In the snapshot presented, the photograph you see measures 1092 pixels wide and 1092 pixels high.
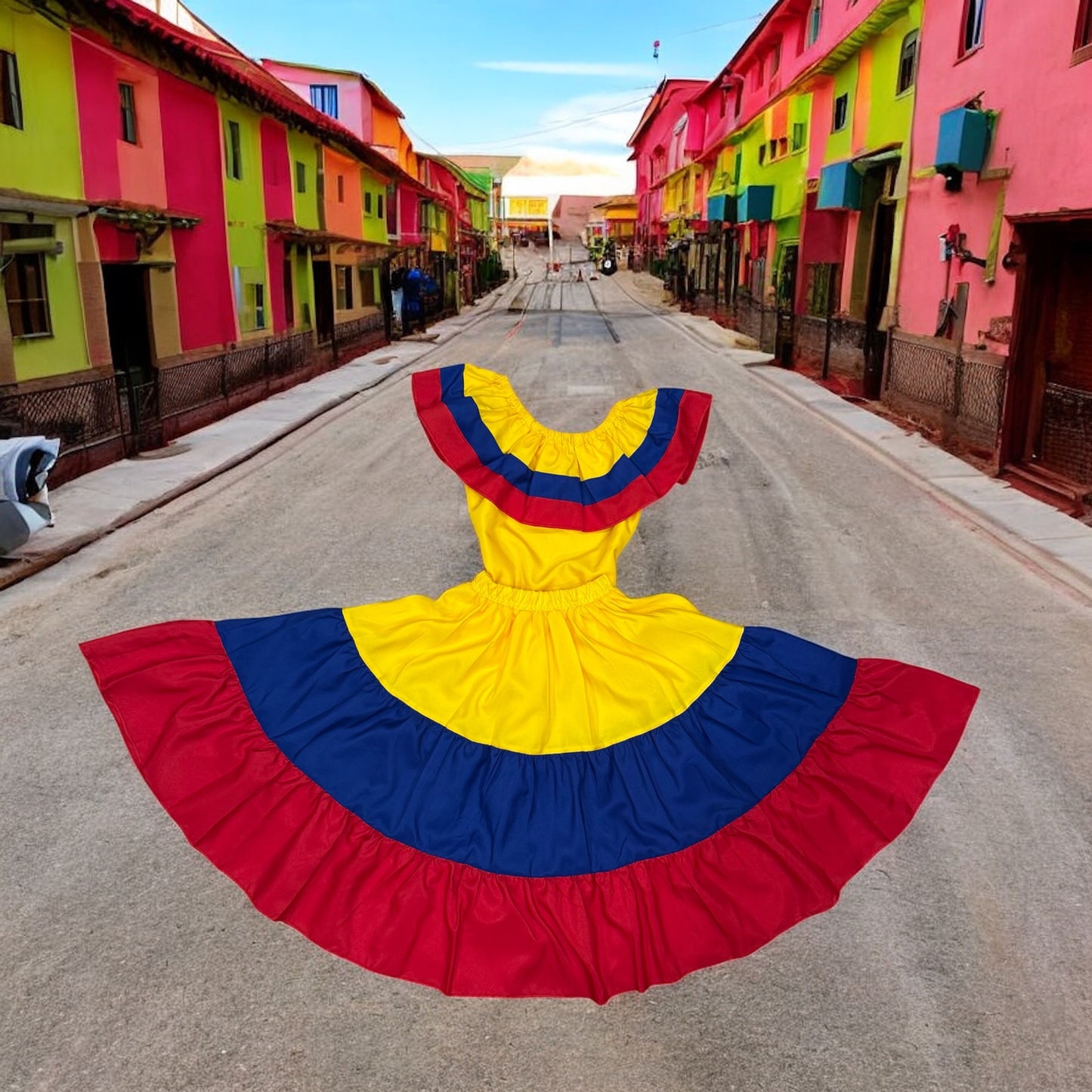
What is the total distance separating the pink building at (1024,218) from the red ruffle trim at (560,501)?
24.1 ft

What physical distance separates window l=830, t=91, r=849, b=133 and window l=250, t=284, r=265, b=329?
39.9 ft

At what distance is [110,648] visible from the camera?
11.9 ft

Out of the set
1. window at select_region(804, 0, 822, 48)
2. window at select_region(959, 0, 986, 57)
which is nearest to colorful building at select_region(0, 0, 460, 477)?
window at select_region(959, 0, 986, 57)

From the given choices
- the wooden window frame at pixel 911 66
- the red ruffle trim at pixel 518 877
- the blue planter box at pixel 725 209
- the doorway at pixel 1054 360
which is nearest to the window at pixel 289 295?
the wooden window frame at pixel 911 66

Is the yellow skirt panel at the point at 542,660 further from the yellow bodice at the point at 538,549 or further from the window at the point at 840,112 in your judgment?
the window at the point at 840,112

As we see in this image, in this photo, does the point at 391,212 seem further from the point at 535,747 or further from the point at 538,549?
the point at 535,747

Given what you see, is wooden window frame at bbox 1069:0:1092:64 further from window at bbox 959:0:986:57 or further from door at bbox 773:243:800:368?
door at bbox 773:243:800:368

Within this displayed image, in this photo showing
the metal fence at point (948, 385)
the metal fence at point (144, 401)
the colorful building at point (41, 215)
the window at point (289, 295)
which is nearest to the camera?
the metal fence at point (144, 401)

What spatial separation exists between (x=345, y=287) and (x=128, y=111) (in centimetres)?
1325

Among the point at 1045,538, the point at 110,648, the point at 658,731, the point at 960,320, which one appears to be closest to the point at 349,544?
the point at 110,648

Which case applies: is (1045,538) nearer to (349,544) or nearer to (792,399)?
(349,544)

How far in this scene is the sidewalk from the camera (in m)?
8.51

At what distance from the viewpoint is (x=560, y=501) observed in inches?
143

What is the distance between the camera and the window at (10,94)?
10.7 meters
